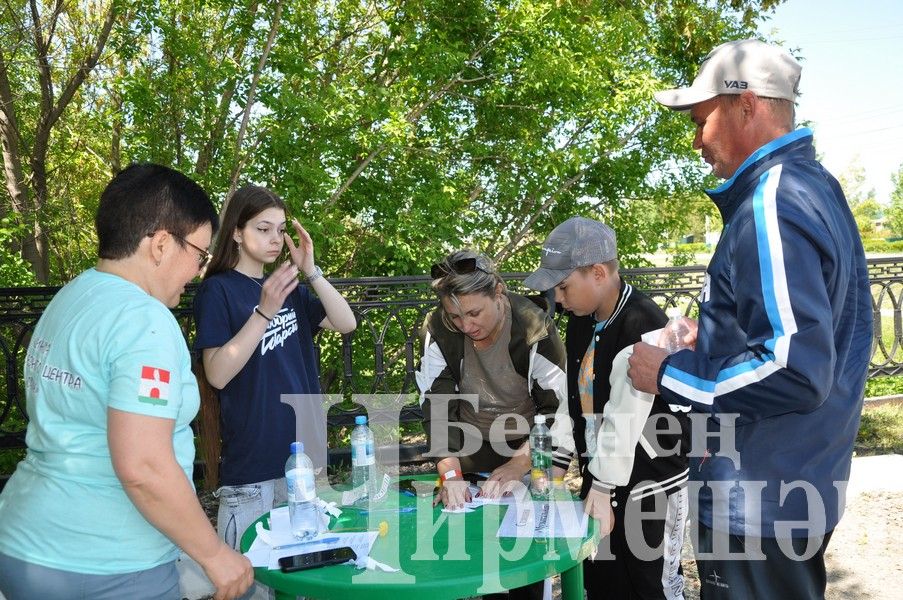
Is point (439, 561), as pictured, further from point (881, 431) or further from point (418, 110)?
point (418, 110)

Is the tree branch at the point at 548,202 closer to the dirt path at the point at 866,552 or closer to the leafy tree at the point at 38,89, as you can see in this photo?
the dirt path at the point at 866,552

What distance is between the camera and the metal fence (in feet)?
Answer: 17.5

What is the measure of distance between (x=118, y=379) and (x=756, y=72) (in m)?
1.78

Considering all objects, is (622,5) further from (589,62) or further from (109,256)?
(109,256)

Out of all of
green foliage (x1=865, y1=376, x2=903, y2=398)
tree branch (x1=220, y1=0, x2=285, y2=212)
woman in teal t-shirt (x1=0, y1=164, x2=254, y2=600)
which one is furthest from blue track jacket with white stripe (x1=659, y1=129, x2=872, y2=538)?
green foliage (x1=865, y1=376, x2=903, y2=398)

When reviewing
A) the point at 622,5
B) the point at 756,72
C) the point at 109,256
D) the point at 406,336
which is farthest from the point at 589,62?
the point at 109,256

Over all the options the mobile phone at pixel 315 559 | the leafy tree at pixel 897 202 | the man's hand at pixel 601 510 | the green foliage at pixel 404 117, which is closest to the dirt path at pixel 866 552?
the man's hand at pixel 601 510

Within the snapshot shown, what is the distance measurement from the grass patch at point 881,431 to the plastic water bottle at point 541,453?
14.2 feet

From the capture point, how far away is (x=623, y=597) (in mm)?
2857

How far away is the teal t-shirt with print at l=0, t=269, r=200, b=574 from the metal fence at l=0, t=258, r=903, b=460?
12.1ft

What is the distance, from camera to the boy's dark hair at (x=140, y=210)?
1941mm

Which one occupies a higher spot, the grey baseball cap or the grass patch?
the grey baseball cap

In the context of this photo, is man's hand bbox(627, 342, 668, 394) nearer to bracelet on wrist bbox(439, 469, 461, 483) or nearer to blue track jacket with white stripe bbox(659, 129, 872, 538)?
blue track jacket with white stripe bbox(659, 129, 872, 538)

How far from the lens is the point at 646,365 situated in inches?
81.4
